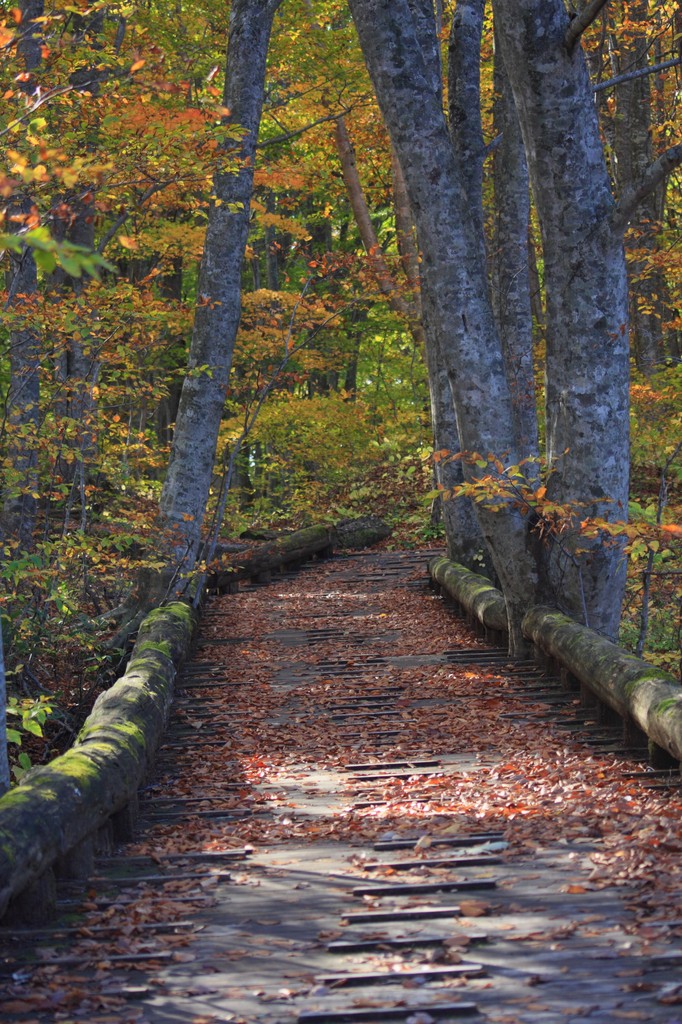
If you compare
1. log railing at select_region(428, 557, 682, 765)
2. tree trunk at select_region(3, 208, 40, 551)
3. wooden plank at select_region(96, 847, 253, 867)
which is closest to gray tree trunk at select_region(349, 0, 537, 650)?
log railing at select_region(428, 557, 682, 765)

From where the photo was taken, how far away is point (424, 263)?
9.03 metres

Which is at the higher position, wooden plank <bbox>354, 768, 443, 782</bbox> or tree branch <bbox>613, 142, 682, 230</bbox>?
tree branch <bbox>613, 142, 682, 230</bbox>

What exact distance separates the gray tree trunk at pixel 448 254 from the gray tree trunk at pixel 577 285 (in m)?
0.64

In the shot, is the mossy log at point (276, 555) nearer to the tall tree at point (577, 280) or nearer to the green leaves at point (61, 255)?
the tall tree at point (577, 280)

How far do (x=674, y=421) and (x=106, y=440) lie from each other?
9.34 meters

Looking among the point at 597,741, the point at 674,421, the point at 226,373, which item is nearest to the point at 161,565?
the point at 226,373

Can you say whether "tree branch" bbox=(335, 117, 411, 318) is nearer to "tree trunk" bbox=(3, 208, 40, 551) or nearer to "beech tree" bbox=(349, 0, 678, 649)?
"tree trunk" bbox=(3, 208, 40, 551)

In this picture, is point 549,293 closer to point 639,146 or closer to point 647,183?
point 647,183

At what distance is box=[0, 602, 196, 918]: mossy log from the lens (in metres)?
3.76

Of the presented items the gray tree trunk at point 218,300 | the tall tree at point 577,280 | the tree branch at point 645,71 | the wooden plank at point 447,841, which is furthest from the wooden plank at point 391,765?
the gray tree trunk at point 218,300

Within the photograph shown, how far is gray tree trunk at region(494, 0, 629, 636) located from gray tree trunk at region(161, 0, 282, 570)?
183 inches

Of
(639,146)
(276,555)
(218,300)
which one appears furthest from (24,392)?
(639,146)

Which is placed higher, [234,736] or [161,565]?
[161,565]

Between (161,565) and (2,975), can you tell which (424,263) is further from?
(2,975)
